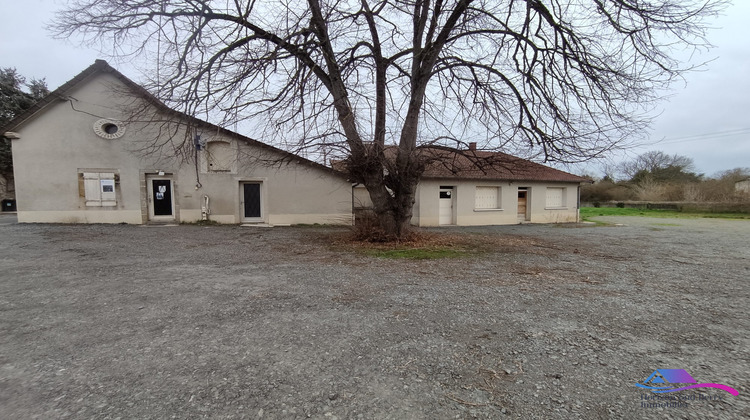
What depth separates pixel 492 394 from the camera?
6.89 ft

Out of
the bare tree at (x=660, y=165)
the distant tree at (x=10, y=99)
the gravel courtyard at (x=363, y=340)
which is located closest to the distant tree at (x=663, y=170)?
the bare tree at (x=660, y=165)

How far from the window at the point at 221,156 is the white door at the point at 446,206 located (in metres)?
10.3

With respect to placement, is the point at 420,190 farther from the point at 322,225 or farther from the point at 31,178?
the point at 31,178

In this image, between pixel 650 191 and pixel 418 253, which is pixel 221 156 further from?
pixel 650 191

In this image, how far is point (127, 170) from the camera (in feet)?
43.7

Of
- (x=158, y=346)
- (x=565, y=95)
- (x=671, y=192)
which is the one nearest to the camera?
(x=158, y=346)

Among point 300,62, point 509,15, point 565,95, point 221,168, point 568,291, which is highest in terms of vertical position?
point 509,15

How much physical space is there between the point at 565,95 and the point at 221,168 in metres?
13.7

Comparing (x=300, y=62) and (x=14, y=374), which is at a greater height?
(x=300, y=62)

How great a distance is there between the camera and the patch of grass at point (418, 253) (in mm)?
7098

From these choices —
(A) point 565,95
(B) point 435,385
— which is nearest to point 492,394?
(B) point 435,385

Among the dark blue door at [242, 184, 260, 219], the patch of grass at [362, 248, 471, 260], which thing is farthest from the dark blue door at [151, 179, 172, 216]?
the patch of grass at [362, 248, 471, 260]

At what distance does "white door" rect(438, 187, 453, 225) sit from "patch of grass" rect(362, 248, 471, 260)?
790cm

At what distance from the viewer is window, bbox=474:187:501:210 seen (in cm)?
1647
